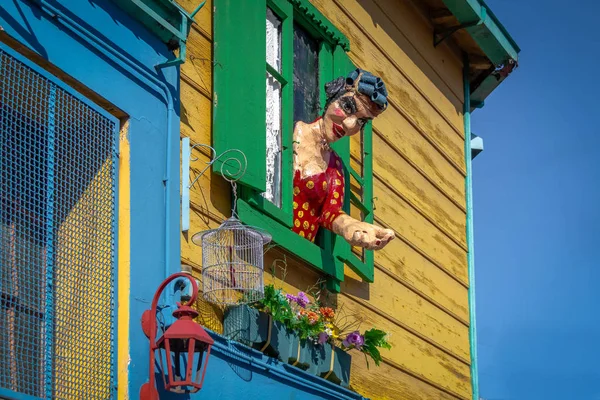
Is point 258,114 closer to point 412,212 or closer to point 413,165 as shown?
point 412,212

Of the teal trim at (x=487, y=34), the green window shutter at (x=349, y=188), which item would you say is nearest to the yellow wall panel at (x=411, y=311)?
the green window shutter at (x=349, y=188)

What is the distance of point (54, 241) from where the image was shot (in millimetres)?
4891

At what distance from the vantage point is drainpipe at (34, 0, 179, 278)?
5.10 meters

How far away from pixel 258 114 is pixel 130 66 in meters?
1.03

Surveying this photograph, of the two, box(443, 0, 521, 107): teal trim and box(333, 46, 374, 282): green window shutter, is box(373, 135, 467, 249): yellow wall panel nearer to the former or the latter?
box(333, 46, 374, 282): green window shutter

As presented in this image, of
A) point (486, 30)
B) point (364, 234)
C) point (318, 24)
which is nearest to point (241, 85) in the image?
point (364, 234)

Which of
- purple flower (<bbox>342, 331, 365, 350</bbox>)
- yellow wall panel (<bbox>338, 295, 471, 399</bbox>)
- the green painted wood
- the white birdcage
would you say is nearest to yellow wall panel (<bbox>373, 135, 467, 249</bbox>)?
the green painted wood

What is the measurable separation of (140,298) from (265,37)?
1917 millimetres

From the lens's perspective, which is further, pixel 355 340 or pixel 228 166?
pixel 355 340

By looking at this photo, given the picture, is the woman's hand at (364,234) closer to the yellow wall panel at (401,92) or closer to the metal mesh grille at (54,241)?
the yellow wall panel at (401,92)

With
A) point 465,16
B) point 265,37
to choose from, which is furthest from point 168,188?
point 465,16

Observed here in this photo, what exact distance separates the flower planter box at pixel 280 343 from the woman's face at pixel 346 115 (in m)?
1.17

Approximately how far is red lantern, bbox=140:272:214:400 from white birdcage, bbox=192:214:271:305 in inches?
25.5

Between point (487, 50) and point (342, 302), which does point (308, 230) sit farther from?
point (487, 50)
